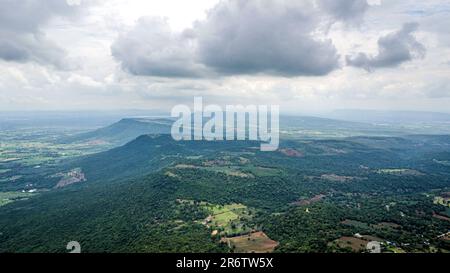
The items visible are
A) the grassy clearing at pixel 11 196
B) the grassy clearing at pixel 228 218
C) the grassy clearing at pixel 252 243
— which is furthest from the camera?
the grassy clearing at pixel 11 196

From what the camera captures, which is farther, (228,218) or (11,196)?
(11,196)

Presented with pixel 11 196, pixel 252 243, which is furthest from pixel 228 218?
pixel 11 196

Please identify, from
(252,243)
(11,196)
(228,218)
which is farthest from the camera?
(11,196)

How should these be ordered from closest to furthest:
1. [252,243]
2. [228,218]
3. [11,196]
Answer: [252,243]
[228,218]
[11,196]

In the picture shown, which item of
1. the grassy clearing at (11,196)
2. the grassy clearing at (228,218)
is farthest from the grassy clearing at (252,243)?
the grassy clearing at (11,196)

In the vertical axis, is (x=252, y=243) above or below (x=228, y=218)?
above

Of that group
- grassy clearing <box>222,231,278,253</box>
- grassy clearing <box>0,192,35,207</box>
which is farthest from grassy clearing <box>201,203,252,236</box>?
grassy clearing <box>0,192,35,207</box>

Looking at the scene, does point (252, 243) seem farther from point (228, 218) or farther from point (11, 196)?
point (11, 196)

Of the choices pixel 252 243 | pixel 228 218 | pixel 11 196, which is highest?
pixel 252 243

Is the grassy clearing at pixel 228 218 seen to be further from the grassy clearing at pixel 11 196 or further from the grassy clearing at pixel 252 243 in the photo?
the grassy clearing at pixel 11 196

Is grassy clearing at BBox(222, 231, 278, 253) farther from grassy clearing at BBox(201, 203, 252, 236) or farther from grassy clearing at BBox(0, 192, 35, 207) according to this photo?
grassy clearing at BBox(0, 192, 35, 207)

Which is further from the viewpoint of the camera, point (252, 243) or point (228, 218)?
point (228, 218)
